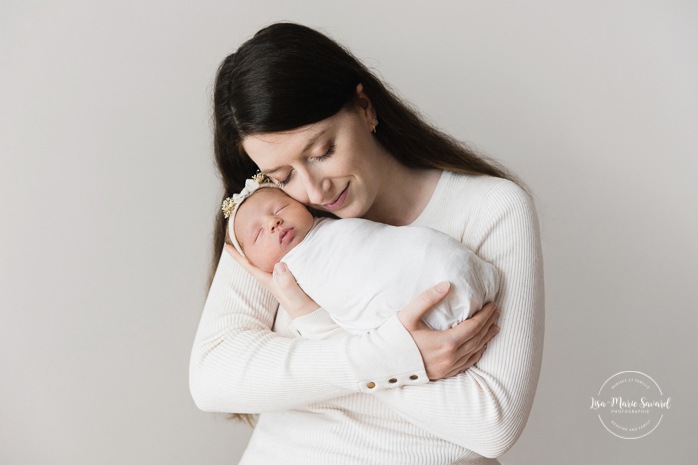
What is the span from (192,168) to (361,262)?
4.19ft

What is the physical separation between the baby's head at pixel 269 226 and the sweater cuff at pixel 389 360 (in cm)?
37

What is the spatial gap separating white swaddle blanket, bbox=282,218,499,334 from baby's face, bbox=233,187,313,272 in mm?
94

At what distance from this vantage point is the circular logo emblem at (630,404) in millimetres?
2951

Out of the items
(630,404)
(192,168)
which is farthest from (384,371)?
(630,404)

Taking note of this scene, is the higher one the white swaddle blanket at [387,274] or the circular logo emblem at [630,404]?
the white swaddle blanket at [387,274]

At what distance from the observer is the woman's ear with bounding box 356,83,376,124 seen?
1883mm

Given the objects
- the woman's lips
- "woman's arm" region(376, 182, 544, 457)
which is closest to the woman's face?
the woman's lips

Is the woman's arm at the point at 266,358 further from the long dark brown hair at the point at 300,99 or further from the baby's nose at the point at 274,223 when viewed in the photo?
the long dark brown hair at the point at 300,99

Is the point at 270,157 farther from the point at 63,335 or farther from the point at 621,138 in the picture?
the point at 621,138

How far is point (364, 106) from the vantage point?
1.91 metres

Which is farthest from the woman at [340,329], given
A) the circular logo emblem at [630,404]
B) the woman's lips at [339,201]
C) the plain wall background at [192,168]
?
the circular logo emblem at [630,404]

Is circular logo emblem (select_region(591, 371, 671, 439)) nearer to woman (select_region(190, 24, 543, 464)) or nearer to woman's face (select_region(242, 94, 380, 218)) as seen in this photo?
woman (select_region(190, 24, 543, 464))

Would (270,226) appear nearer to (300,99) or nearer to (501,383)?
(300,99)

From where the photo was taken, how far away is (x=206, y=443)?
293 cm
